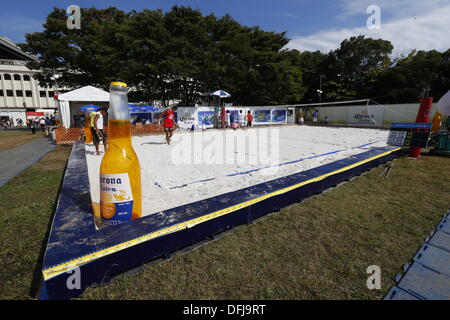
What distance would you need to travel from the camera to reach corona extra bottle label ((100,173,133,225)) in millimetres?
2162

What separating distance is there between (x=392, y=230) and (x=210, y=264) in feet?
7.91

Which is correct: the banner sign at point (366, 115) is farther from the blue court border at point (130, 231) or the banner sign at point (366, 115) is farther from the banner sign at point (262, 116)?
the blue court border at point (130, 231)

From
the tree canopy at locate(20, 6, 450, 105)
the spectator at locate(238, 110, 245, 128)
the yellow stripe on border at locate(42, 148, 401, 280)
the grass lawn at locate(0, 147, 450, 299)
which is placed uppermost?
the tree canopy at locate(20, 6, 450, 105)

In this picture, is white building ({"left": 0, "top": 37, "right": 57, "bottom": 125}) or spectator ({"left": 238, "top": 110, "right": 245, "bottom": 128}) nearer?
spectator ({"left": 238, "top": 110, "right": 245, "bottom": 128})

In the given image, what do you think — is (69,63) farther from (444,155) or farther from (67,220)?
(444,155)

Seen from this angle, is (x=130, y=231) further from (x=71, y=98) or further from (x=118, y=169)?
(x=71, y=98)

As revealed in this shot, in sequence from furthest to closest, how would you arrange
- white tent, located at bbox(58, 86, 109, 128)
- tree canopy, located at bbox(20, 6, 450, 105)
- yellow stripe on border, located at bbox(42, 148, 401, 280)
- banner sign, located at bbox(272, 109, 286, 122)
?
1. banner sign, located at bbox(272, 109, 286, 122)
2. tree canopy, located at bbox(20, 6, 450, 105)
3. white tent, located at bbox(58, 86, 109, 128)
4. yellow stripe on border, located at bbox(42, 148, 401, 280)

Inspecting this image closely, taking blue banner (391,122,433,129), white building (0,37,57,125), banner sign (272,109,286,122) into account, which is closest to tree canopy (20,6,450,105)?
banner sign (272,109,286,122)

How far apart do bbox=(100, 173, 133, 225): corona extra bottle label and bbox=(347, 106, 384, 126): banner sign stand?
27.6 m

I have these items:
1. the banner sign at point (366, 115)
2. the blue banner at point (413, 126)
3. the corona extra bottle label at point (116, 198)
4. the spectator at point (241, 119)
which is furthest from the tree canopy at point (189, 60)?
the corona extra bottle label at point (116, 198)

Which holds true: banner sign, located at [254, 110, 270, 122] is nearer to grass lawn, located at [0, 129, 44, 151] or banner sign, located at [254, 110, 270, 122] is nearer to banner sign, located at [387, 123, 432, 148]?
banner sign, located at [387, 123, 432, 148]

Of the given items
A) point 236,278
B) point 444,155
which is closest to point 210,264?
point 236,278

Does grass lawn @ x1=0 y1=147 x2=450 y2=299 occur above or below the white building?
below

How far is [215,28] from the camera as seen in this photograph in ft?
76.9
